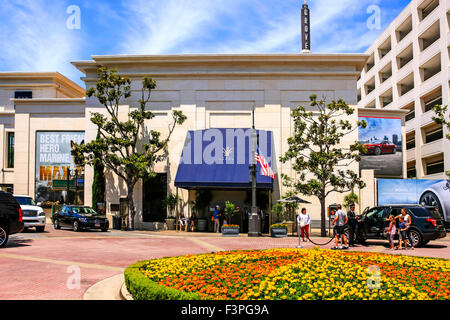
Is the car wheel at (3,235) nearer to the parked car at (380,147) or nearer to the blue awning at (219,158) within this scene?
the blue awning at (219,158)

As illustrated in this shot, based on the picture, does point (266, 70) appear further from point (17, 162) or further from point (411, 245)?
point (17, 162)

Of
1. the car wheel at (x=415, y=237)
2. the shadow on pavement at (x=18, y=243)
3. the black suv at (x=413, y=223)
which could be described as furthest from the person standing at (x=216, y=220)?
the car wheel at (x=415, y=237)

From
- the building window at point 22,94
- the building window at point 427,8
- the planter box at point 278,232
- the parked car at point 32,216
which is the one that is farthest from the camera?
the building window at point 22,94

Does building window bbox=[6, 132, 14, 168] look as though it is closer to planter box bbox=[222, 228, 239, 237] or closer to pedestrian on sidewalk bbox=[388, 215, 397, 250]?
planter box bbox=[222, 228, 239, 237]

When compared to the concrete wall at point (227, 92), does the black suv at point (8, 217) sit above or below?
below

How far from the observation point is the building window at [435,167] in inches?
1729

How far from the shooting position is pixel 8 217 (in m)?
15.9

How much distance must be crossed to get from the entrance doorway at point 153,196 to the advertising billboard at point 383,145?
18.2 metres

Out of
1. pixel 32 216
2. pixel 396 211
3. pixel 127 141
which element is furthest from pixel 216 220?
pixel 396 211

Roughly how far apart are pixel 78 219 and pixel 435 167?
120 feet

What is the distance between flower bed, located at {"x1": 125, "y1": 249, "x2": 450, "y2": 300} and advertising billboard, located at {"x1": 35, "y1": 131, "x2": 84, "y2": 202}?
29643 mm
